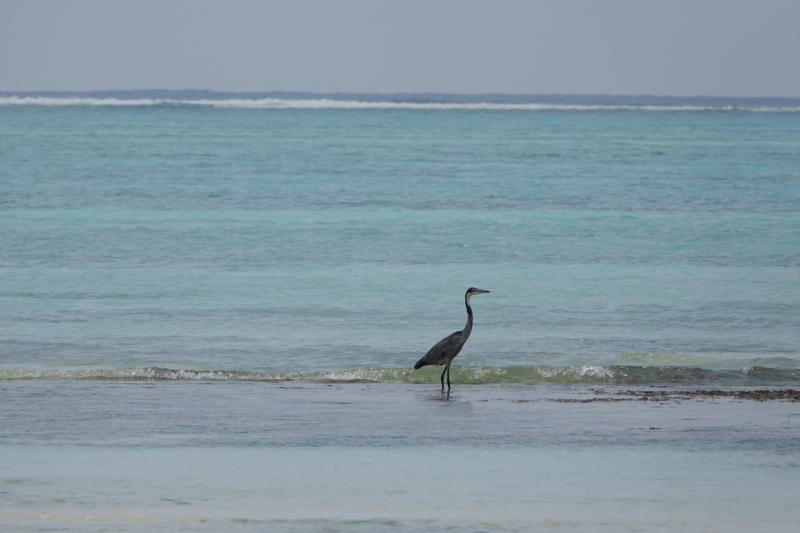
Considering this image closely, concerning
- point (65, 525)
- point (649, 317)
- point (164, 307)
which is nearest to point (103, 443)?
point (65, 525)

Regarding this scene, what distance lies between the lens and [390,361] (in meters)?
13.7

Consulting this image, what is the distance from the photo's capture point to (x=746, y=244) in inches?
1056

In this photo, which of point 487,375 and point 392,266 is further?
point 392,266

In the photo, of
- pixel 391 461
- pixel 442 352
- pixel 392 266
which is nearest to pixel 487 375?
pixel 442 352

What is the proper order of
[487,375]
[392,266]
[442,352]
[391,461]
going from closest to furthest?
[391,461], [442,352], [487,375], [392,266]

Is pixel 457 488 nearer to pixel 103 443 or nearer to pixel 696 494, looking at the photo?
pixel 696 494

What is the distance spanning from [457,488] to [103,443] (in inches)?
119

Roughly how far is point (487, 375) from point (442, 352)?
1.26 metres

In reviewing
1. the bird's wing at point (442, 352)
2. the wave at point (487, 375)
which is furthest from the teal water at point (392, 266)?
the bird's wing at point (442, 352)

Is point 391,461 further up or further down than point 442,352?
further down

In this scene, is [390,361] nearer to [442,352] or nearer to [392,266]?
[442,352]

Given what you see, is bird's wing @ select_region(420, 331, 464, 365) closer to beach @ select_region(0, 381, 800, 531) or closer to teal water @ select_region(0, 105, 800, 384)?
beach @ select_region(0, 381, 800, 531)

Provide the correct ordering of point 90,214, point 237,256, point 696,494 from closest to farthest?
point 696,494 → point 237,256 → point 90,214

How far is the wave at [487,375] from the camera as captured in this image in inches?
498
